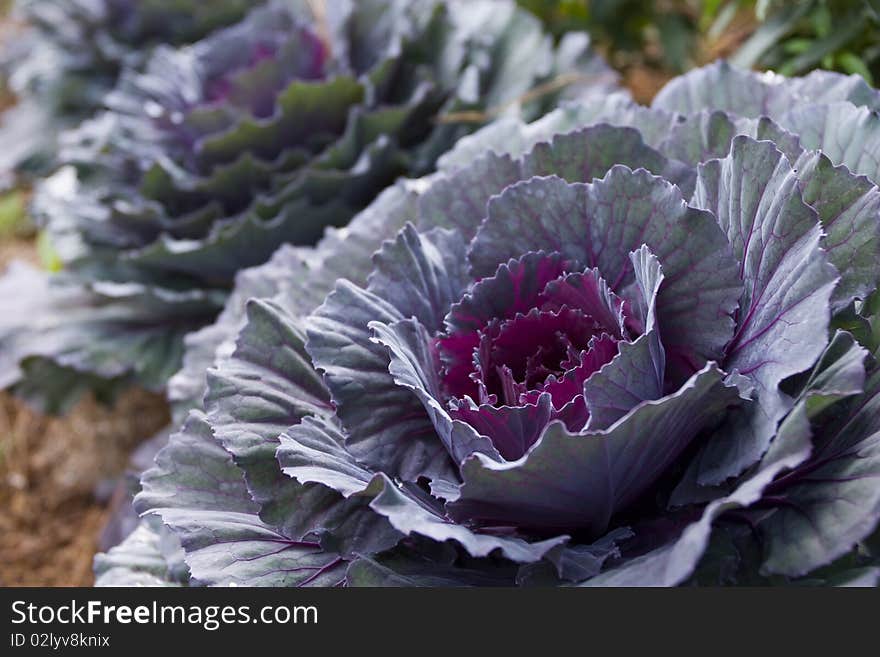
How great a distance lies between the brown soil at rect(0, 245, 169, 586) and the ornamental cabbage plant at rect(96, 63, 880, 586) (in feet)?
4.96

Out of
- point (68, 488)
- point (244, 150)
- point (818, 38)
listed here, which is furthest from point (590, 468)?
point (68, 488)

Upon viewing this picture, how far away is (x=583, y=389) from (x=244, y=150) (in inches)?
55.3

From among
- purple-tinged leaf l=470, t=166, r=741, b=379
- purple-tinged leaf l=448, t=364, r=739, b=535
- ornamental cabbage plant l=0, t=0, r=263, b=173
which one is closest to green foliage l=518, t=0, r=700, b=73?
ornamental cabbage plant l=0, t=0, r=263, b=173

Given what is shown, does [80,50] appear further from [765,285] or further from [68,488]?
[765,285]

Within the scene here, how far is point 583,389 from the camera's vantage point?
104 centimetres

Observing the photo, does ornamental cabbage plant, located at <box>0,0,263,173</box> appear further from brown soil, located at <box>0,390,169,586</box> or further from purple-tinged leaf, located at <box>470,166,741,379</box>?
purple-tinged leaf, located at <box>470,166,741,379</box>

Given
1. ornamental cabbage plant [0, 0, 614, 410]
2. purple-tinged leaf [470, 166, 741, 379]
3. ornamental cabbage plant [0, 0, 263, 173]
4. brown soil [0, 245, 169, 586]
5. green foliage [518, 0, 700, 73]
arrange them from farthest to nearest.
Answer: ornamental cabbage plant [0, 0, 263, 173] < brown soil [0, 245, 169, 586] < green foliage [518, 0, 700, 73] < ornamental cabbage plant [0, 0, 614, 410] < purple-tinged leaf [470, 166, 741, 379]

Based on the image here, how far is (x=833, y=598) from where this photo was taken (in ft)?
3.16

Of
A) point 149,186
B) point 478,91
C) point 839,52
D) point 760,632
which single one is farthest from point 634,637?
point 149,186

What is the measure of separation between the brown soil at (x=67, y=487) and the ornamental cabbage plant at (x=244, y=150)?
34cm

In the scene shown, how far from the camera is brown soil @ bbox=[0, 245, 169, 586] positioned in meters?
2.70

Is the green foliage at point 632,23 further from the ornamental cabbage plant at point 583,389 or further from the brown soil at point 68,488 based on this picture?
the brown soil at point 68,488

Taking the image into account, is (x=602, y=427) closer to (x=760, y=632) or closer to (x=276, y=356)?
(x=760, y=632)

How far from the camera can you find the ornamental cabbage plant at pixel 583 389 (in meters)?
0.98
